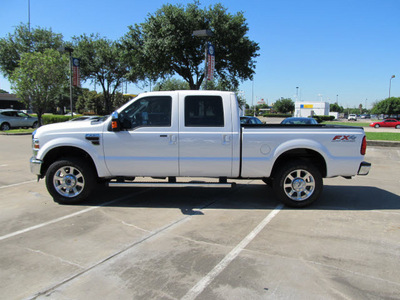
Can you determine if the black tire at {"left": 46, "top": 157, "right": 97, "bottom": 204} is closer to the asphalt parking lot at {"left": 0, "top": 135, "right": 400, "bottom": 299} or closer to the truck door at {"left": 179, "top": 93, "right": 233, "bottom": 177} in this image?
the asphalt parking lot at {"left": 0, "top": 135, "right": 400, "bottom": 299}

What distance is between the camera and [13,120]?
2416cm

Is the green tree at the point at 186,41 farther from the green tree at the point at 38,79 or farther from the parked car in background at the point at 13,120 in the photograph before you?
the parked car in background at the point at 13,120

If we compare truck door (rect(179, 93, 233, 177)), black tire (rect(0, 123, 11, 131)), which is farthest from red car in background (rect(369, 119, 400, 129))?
truck door (rect(179, 93, 233, 177))

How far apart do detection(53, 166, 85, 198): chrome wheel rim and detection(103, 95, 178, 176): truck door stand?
25.8 inches

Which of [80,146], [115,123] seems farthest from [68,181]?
[115,123]

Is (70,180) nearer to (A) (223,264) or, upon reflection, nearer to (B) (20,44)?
(A) (223,264)

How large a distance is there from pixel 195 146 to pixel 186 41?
1752 centimetres

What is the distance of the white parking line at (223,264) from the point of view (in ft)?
9.86

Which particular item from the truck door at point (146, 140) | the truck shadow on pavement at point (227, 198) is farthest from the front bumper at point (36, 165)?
the truck door at point (146, 140)

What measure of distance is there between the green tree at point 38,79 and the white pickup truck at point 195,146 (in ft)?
64.9

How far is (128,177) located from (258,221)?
2597 mm

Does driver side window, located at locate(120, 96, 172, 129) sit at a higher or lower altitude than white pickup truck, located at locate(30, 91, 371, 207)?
higher

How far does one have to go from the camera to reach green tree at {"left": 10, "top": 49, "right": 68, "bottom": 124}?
73.4 feet

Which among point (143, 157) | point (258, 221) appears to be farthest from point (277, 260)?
point (143, 157)
